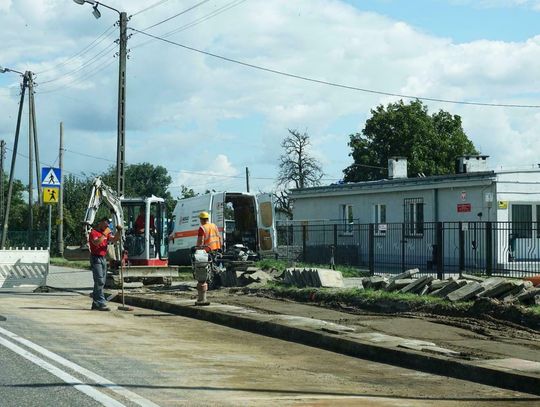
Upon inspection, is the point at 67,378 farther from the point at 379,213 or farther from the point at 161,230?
the point at 379,213

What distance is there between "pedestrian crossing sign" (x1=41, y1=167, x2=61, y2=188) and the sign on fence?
22.0ft

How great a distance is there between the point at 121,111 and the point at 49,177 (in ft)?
15.5

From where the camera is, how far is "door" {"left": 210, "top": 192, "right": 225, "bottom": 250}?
93.8ft

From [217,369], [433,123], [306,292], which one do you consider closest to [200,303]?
[306,292]

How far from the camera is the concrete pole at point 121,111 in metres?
27.3

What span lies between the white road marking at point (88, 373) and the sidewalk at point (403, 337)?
147 inches

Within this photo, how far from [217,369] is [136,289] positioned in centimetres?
1291

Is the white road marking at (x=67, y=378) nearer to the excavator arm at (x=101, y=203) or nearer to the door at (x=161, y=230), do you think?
the excavator arm at (x=101, y=203)

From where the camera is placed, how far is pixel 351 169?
6550 cm

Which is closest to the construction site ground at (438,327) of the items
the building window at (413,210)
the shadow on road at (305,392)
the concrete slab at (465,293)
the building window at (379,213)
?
the concrete slab at (465,293)

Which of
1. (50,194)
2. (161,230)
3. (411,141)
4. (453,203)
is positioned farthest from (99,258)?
(411,141)

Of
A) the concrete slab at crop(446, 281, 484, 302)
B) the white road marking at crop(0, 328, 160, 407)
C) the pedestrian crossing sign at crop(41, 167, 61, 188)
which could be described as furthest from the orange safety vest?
the pedestrian crossing sign at crop(41, 167, 61, 188)

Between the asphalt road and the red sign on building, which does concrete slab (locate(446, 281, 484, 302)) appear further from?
the red sign on building

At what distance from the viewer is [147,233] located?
25547 millimetres
